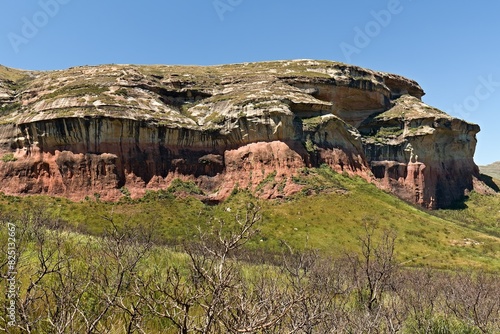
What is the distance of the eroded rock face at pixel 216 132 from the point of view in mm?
52406

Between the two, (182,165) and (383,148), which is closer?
(182,165)

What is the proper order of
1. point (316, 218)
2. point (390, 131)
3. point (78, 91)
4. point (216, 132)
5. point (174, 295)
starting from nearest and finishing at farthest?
point (174, 295)
point (316, 218)
point (78, 91)
point (216, 132)
point (390, 131)

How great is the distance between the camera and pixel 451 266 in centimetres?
3919

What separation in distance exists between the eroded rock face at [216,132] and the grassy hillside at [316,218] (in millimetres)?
2860

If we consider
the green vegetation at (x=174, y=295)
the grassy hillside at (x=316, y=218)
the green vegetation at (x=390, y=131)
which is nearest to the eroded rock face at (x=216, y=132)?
the green vegetation at (x=390, y=131)

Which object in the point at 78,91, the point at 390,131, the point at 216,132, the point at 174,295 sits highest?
the point at 78,91

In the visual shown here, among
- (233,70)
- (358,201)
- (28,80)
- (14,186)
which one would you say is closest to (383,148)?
(358,201)

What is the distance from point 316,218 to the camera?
49.6 metres

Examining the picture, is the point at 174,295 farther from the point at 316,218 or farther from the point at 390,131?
the point at 390,131

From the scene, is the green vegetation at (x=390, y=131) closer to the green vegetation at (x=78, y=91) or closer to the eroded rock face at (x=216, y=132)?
the eroded rock face at (x=216, y=132)

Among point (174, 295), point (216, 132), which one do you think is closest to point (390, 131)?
point (216, 132)

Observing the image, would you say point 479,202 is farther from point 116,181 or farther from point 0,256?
point 0,256

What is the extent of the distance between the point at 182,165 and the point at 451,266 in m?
38.5

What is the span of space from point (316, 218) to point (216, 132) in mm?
21695
